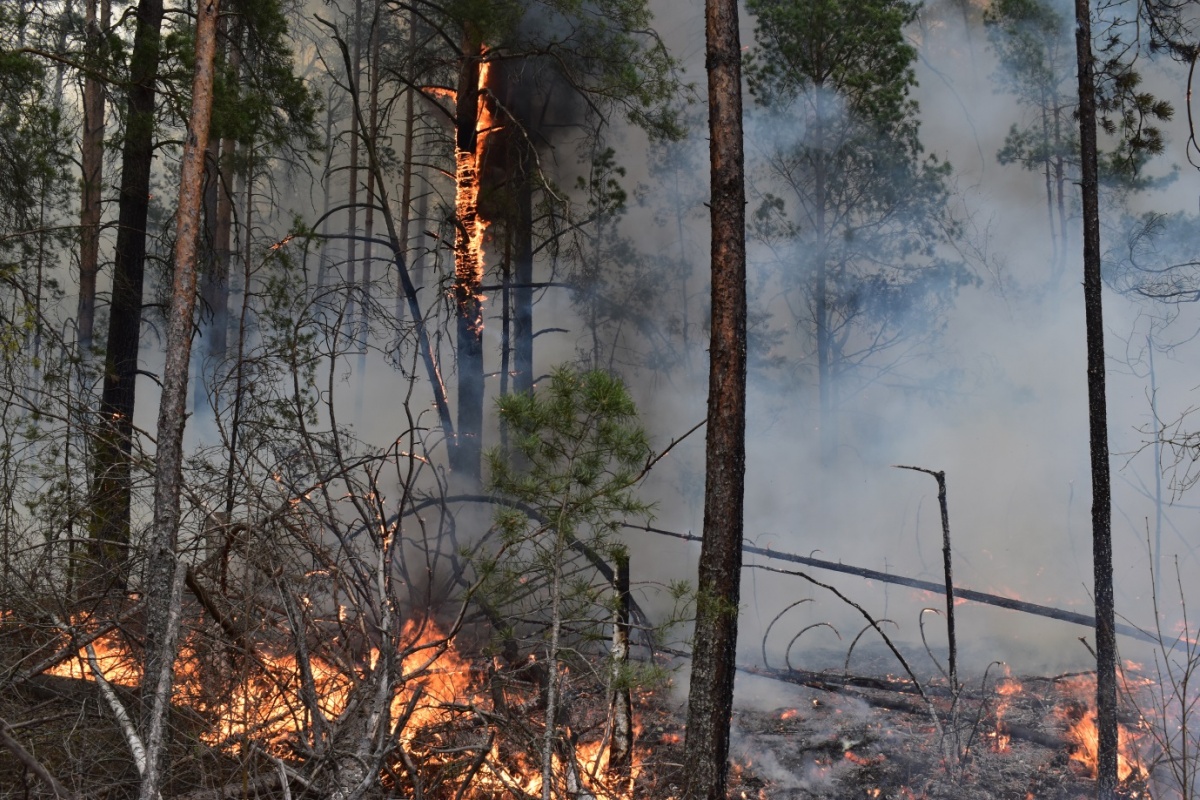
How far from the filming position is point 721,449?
23.6 ft

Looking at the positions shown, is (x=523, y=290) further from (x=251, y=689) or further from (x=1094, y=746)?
(x=1094, y=746)

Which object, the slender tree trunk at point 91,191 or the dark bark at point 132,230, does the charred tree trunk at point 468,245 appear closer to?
the dark bark at point 132,230

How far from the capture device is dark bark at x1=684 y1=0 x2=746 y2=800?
6977mm

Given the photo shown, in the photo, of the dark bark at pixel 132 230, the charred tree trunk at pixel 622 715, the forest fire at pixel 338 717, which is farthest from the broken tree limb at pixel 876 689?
the dark bark at pixel 132 230

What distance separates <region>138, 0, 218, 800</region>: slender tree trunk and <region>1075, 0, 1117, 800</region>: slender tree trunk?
768cm

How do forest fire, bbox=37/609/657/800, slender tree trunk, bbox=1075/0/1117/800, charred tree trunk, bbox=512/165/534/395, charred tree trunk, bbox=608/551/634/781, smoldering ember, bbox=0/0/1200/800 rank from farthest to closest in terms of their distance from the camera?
charred tree trunk, bbox=512/165/534/395, smoldering ember, bbox=0/0/1200/800, slender tree trunk, bbox=1075/0/1117/800, charred tree trunk, bbox=608/551/634/781, forest fire, bbox=37/609/657/800

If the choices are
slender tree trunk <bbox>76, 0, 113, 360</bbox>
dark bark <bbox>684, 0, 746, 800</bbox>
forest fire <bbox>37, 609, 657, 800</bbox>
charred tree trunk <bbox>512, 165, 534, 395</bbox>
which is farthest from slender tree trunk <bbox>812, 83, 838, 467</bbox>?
slender tree trunk <bbox>76, 0, 113, 360</bbox>

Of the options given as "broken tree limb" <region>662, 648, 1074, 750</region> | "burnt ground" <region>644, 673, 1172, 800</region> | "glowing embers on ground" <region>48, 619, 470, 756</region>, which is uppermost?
"glowing embers on ground" <region>48, 619, 470, 756</region>

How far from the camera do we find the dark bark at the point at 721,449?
6.98 meters

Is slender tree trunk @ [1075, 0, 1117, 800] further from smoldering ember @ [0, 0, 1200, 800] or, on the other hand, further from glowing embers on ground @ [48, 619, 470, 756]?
glowing embers on ground @ [48, 619, 470, 756]

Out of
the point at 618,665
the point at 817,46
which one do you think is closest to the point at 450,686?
the point at 618,665

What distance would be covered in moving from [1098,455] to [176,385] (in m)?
8.06

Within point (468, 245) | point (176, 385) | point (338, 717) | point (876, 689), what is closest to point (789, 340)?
point (468, 245)

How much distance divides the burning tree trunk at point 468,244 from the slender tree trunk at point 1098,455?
25.8 feet
